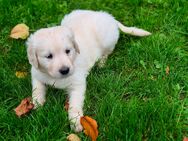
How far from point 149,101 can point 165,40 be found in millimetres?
1100

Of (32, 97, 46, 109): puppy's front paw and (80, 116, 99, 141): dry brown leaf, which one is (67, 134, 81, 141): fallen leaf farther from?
(32, 97, 46, 109): puppy's front paw

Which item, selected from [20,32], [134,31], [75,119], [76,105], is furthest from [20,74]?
[134,31]

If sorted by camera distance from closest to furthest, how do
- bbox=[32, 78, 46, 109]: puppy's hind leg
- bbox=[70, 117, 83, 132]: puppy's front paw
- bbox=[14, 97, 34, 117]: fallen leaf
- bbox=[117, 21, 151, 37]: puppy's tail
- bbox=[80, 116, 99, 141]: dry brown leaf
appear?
bbox=[80, 116, 99, 141]: dry brown leaf → bbox=[70, 117, 83, 132]: puppy's front paw → bbox=[14, 97, 34, 117]: fallen leaf → bbox=[32, 78, 46, 109]: puppy's hind leg → bbox=[117, 21, 151, 37]: puppy's tail

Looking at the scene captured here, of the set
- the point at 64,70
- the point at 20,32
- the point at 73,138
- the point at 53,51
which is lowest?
the point at 73,138

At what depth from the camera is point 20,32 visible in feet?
18.9

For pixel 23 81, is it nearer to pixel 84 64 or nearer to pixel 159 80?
pixel 84 64

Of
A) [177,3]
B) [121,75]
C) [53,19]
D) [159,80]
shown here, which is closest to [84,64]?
[121,75]

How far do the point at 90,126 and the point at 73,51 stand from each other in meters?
0.74

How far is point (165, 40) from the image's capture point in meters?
5.54

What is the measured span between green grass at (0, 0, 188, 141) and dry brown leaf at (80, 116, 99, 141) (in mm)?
52

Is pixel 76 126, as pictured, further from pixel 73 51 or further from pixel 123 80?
pixel 123 80

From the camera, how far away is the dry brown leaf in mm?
4316

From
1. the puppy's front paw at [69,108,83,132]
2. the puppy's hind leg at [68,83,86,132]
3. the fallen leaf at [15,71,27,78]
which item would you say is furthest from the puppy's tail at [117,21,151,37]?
the puppy's front paw at [69,108,83,132]

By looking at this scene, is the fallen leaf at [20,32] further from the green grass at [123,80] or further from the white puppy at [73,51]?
the white puppy at [73,51]
